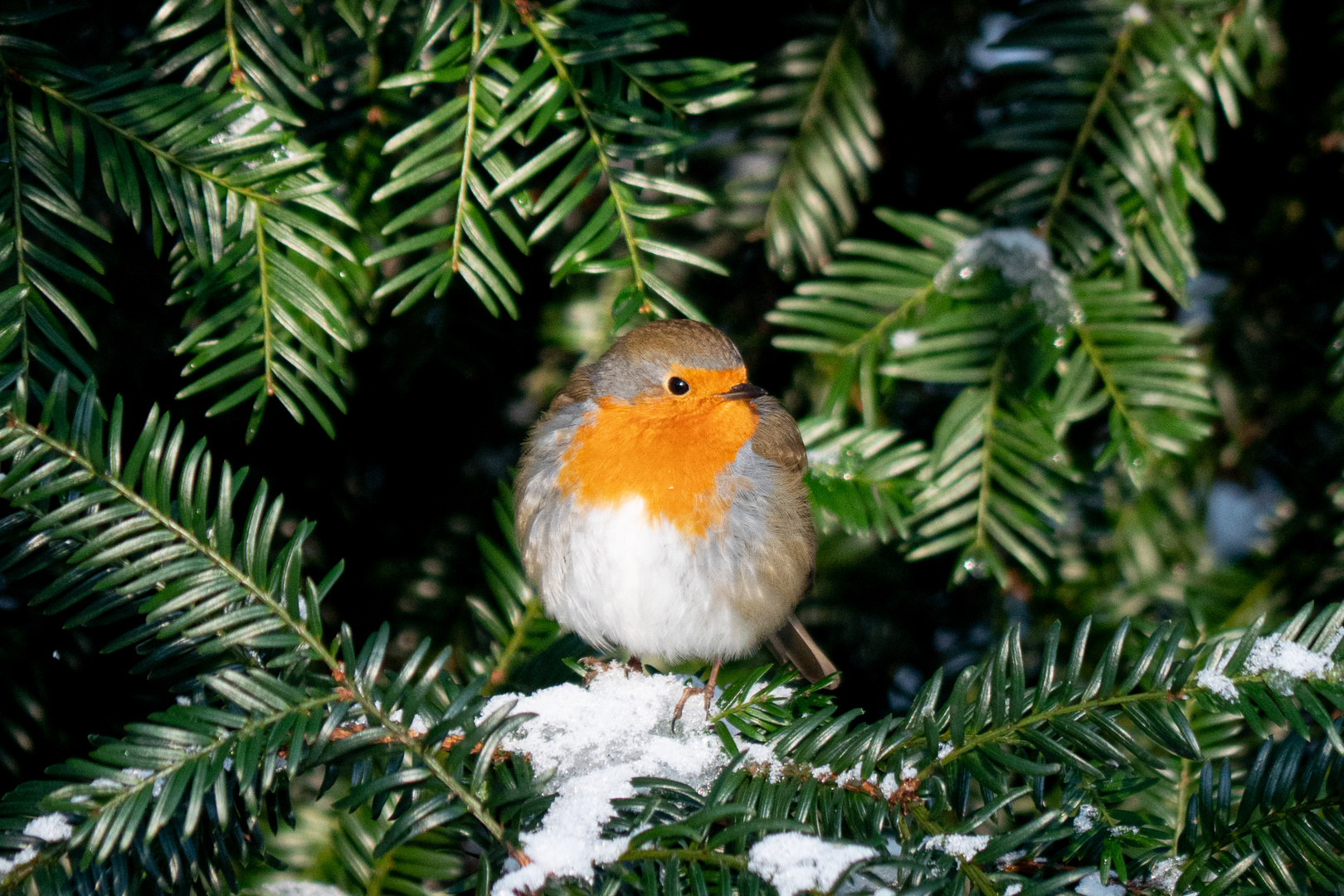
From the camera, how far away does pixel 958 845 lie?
0.96 meters

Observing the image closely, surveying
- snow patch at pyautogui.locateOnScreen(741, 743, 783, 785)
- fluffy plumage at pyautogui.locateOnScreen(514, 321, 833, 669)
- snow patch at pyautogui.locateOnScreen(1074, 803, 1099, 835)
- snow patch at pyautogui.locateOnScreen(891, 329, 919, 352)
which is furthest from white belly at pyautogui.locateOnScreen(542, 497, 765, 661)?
snow patch at pyautogui.locateOnScreen(1074, 803, 1099, 835)

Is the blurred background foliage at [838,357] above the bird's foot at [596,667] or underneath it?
above

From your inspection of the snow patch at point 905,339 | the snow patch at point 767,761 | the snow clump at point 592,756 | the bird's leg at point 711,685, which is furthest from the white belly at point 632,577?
the snow patch at point 767,761

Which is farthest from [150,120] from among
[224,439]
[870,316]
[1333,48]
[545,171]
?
[1333,48]

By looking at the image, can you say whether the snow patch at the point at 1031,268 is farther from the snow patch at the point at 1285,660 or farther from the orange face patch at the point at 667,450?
the snow patch at the point at 1285,660

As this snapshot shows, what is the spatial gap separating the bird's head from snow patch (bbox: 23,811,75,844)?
50.6 inches

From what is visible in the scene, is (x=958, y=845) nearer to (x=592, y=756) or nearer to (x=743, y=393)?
(x=592, y=756)

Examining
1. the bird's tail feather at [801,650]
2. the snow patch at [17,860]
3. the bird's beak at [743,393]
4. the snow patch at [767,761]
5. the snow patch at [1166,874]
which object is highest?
the snow patch at [17,860]

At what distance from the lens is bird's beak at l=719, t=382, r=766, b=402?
77.6 inches

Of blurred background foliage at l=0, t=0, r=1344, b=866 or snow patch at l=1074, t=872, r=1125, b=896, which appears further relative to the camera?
blurred background foliage at l=0, t=0, r=1344, b=866

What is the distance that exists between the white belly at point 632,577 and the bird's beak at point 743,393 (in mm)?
286

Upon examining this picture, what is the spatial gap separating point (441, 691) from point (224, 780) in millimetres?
369

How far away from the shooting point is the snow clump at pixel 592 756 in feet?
3.11

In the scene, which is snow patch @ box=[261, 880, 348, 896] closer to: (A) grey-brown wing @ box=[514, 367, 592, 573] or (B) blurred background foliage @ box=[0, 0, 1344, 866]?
(B) blurred background foliage @ box=[0, 0, 1344, 866]
